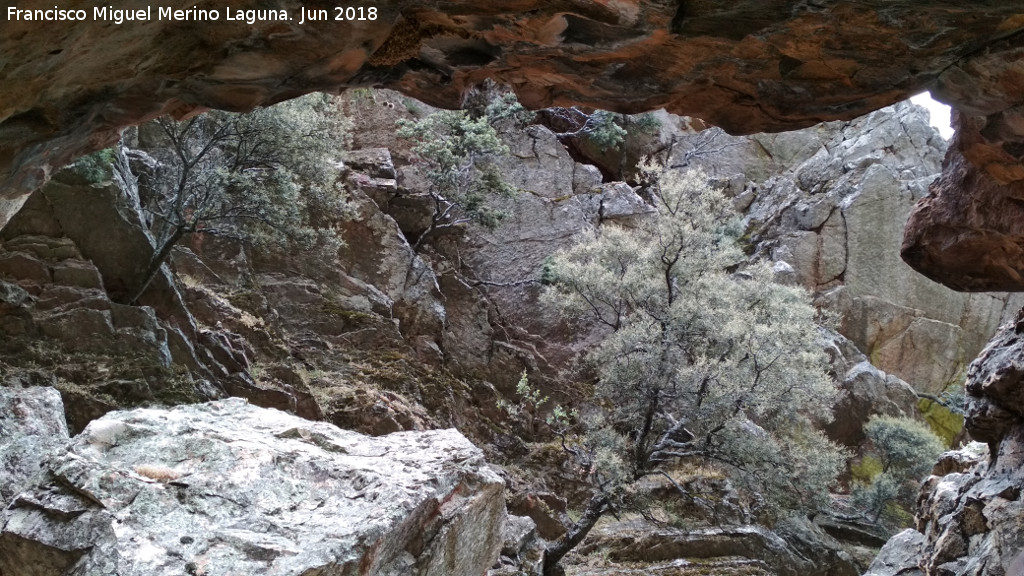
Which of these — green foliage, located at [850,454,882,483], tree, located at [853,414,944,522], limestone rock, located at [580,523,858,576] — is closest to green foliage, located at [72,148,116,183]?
limestone rock, located at [580,523,858,576]

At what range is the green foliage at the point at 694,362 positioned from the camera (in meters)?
18.2

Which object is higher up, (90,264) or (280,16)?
(280,16)

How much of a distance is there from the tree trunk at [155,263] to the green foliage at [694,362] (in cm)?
1000

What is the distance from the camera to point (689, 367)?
18625 millimetres

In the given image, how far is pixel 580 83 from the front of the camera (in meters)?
8.61

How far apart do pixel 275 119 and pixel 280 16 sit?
11350mm

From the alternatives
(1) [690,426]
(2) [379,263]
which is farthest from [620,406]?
(2) [379,263]

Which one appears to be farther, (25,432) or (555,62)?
(25,432)

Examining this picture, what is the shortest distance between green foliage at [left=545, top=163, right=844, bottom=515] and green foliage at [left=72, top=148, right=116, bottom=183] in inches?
467

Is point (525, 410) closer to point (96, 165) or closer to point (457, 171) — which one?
point (457, 171)

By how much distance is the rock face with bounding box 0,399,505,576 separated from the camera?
7871mm

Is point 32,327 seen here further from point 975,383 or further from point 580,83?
point 975,383

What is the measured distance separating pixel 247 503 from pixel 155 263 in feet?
29.9

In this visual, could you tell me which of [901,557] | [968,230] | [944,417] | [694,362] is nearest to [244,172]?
[694,362]
